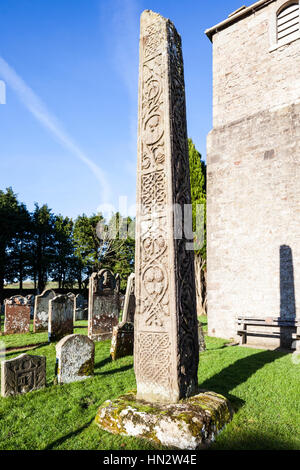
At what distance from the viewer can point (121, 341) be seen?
689 centimetres

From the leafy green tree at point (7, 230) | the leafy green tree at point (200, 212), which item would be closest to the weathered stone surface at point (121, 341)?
the leafy green tree at point (200, 212)

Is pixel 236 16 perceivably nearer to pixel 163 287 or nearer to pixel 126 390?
pixel 163 287

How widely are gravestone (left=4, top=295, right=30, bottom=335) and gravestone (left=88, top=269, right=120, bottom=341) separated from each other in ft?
11.6

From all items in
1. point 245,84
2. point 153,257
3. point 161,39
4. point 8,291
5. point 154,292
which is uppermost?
point 245,84

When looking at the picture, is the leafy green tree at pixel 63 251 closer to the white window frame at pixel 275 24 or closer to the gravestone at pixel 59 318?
the gravestone at pixel 59 318

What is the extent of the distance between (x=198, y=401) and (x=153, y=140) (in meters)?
3.06

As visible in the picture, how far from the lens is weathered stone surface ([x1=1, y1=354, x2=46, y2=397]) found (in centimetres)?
446

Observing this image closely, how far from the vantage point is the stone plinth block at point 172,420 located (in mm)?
2740

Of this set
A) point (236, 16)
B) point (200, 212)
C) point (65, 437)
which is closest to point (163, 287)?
point (65, 437)

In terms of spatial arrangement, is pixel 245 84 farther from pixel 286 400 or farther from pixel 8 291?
pixel 8 291

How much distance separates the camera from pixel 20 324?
429 inches

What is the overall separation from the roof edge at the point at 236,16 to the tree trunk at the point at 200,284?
37.1 ft

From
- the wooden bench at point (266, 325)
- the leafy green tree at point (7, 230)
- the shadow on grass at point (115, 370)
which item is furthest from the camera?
the leafy green tree at point (7, 230)
